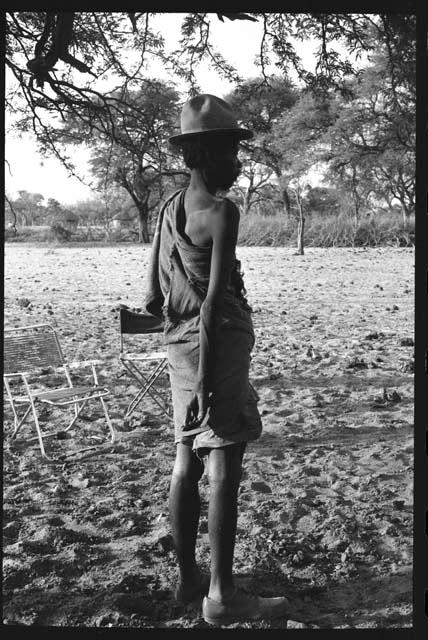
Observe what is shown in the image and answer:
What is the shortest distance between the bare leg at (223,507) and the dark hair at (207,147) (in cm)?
107

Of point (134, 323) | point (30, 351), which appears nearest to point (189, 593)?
point (134, 323)

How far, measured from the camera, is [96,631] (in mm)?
2547

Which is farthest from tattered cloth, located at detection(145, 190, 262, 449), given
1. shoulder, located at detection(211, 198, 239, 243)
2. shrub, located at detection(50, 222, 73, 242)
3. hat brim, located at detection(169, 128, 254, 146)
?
shrub, located at detection(50, 222, 73, 242)

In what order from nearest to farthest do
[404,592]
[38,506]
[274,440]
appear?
[404,592], [38,506], [274,440]

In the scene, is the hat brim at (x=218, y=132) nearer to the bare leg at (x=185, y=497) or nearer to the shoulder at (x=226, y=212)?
the shoulder at (x=226, y=212)

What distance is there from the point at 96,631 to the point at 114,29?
6705 millimetres

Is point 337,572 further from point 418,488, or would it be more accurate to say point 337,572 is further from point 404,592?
point 418,488

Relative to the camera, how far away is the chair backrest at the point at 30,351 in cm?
554

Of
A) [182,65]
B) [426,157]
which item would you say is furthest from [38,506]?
[182,65]

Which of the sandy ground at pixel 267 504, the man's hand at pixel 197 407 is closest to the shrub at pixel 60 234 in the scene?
the sandy ground at pixel 267 504

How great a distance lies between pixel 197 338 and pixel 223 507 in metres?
0.65

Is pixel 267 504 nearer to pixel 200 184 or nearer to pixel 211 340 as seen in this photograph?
pixel 211 340

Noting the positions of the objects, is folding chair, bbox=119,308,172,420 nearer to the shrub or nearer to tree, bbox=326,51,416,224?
tree, bbox=326,51,416,224

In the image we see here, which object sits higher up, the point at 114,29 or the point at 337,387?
the point at 114,29
